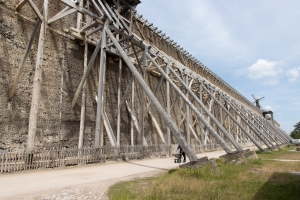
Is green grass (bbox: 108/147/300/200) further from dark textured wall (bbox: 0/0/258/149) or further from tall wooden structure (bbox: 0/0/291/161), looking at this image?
dark textured wall (bbox: 0/0/258/149)

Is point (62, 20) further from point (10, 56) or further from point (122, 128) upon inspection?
point (122, 128)

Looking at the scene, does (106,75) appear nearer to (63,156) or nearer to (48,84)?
(48,84)

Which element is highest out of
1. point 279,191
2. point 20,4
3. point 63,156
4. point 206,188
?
point 20,4

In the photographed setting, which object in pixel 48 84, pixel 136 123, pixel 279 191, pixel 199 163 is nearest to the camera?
pixel 279 191

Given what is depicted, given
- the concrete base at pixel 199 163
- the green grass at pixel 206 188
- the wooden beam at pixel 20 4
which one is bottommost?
the green grass at pixel 206 188

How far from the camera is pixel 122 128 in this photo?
591 inches

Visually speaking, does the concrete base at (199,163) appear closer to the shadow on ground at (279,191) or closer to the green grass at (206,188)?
the green grass at (206,188)

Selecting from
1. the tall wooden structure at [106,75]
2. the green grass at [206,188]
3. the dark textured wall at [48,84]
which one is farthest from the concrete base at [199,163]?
the dark textured wall at [48,84]

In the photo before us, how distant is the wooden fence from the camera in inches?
284

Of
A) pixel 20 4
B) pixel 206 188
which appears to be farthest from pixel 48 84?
pixel 206 188

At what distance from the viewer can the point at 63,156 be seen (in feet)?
27.7

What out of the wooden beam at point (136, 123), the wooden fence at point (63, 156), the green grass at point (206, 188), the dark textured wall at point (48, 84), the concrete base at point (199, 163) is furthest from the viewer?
the wooden beam at point (136, 123)

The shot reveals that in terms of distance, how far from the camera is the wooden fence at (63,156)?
7203 mm

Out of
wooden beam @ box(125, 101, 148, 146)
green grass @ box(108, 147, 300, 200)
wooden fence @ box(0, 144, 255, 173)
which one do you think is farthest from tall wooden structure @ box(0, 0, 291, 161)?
green grass @ box(108, 147, 300, 200)
